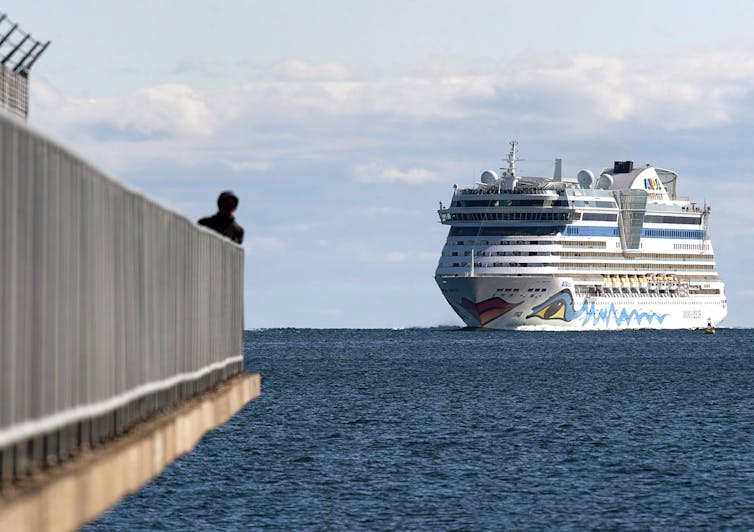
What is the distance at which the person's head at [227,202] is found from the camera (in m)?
17.8

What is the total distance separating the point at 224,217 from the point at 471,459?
44792 mm

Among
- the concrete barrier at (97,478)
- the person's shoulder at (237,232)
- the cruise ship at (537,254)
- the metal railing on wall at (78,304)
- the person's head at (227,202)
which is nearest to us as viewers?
the concrete barrier at (97,478)

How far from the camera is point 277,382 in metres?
121

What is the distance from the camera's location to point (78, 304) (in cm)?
941

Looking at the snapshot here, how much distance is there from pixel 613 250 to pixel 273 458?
135 meters

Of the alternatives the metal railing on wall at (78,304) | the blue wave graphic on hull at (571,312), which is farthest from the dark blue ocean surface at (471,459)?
the blue wave graphic on hull at (571,312)

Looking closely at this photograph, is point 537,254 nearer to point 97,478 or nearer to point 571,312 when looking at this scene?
point 571,312

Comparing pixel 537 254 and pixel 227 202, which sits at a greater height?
pixel 537 254

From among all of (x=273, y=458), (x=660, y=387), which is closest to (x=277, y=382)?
(x=660, y=387)

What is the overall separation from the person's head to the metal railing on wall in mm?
2899

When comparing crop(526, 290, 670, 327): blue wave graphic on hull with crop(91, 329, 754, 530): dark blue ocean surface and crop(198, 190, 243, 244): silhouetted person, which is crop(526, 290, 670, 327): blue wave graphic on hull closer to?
crop(91, 329, 754, 530): dark blue ocean surface

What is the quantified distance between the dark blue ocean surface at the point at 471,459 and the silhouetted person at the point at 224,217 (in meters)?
25.5

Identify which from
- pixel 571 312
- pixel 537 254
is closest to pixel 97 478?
pixel 537 254

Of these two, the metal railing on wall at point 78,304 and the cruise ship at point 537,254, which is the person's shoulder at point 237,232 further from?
the cruise ship at point 537,254
